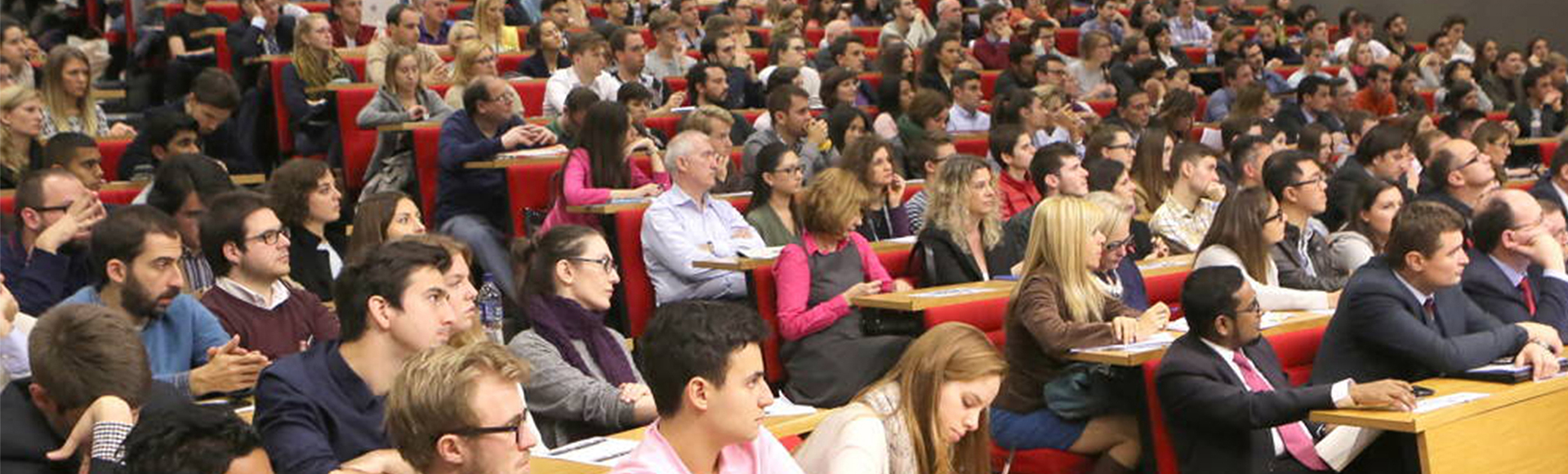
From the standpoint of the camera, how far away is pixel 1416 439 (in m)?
4.22

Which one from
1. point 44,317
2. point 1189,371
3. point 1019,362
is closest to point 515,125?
point 1019,362

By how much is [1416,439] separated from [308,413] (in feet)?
8.04

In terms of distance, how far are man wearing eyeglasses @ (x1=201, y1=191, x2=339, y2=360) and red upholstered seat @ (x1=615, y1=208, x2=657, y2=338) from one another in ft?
6.89

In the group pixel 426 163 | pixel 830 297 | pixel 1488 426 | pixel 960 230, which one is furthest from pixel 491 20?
pixel 1488 426

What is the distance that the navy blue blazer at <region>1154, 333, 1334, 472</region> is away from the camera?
444cm

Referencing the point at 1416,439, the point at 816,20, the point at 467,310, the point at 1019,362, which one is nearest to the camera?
the point at 467,310

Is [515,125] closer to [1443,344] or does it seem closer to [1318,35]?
[1443,344]

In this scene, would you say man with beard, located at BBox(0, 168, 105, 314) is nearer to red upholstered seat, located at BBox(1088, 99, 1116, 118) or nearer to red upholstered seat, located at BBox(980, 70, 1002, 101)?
red upholstered seat, located at BBox(1088, 99, 1116, 118)

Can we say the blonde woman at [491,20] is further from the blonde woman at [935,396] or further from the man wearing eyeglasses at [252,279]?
the blonde woman at [935,396]

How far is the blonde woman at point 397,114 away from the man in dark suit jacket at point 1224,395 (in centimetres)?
419

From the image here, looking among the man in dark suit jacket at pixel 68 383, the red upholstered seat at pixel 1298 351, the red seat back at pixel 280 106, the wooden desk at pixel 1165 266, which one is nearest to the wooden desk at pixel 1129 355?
the red upholstered seat at pixel 1298 351

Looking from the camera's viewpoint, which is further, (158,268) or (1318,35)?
(1318,35)

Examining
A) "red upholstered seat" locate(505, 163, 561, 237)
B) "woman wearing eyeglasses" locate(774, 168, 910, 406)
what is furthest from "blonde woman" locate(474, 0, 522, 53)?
"woman wearing eyeglasses" locate(774, 168, 910, 406)

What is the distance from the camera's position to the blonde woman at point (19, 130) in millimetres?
7180
